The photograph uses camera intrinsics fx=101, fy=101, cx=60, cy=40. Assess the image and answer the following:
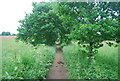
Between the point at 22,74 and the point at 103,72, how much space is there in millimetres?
1247

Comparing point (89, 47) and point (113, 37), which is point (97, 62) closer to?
point (89, 47)

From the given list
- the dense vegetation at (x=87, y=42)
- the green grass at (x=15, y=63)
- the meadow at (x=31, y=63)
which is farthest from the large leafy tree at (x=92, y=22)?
the green grass at (x=15, y=63)

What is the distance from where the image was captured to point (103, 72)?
1.65m

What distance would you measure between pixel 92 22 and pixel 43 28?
5.51 feet

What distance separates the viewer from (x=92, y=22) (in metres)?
1.98

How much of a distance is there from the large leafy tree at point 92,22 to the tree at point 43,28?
1.58 feet

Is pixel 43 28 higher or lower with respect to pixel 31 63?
higher

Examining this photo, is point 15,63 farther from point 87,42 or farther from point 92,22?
point 92,22

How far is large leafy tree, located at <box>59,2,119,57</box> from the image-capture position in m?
1.81

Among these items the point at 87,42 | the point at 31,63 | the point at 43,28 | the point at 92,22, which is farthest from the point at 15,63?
the point at 43,28

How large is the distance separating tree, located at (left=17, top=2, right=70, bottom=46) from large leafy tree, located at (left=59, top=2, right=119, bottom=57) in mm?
481

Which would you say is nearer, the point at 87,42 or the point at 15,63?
the point at 15,63

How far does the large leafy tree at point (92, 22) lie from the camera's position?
181 centimetres

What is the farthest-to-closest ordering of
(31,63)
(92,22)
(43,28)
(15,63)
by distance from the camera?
(43,28) → (92,22) → (31,63) → (15,63)
